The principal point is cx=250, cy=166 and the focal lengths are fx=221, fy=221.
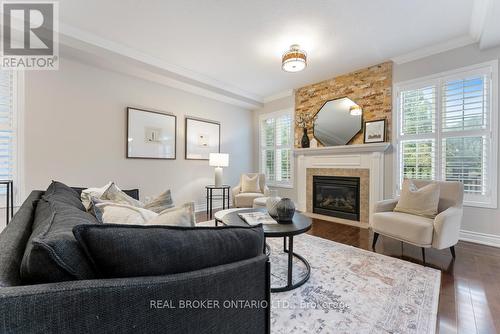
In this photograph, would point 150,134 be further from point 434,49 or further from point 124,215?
point 434,49

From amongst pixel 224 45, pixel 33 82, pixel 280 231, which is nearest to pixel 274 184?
pixel 224 45

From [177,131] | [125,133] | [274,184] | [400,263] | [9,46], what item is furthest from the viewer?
[274,184]

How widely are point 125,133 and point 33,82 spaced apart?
46.9 inches

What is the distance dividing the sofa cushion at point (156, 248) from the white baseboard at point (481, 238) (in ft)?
11.6

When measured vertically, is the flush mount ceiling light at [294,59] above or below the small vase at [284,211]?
above

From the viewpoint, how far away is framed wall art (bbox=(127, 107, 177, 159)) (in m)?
3.63

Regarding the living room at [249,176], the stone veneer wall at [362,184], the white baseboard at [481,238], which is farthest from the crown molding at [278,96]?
the white baseboard at [481,238]

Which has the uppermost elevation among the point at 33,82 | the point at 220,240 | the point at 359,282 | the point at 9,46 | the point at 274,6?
the point at 274,6

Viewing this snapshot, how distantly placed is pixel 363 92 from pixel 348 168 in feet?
4.37

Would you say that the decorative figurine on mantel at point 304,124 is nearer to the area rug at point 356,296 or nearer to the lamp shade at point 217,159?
the lamp shade at point 217,159

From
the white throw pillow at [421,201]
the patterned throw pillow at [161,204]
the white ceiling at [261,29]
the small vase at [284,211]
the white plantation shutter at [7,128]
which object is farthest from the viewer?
the white plantation shutter at [7,128]

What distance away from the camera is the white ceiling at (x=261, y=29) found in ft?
7.56

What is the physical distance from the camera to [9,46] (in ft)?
8.73

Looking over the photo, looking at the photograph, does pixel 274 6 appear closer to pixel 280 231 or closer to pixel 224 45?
pixel 224 45
